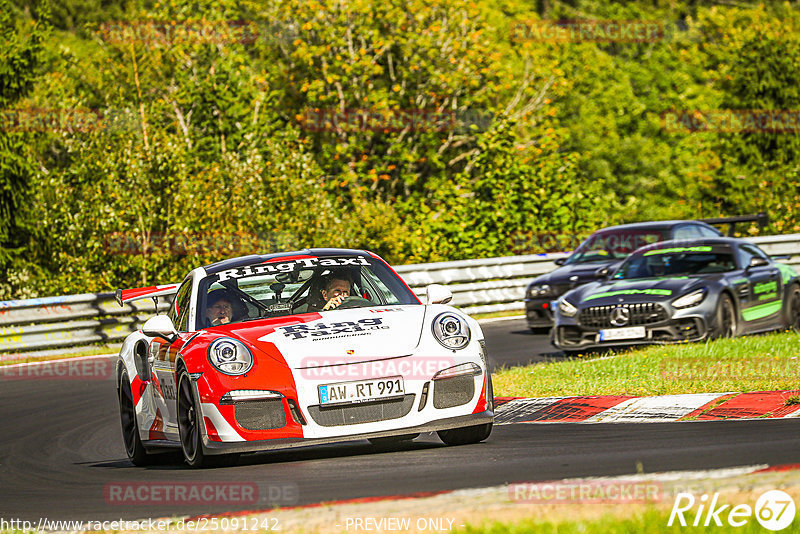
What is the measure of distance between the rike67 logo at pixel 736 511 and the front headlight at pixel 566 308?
31.1ft

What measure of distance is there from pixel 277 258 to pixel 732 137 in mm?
31910

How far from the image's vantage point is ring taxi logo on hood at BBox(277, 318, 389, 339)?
7.74 meters

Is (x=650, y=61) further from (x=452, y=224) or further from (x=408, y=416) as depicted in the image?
(x=408, y=416)

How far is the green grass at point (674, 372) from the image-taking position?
1005 cm

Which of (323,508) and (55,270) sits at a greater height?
(323,508)

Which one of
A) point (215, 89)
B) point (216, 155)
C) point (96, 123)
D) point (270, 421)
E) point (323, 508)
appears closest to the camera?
point (323, 508)

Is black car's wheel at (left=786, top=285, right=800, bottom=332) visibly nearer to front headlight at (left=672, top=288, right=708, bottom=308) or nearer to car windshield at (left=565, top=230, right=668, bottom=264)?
front headlight at (left=672, top=288, right=708, bottom=308)

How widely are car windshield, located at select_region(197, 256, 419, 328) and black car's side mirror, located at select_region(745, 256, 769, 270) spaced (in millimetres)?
7346

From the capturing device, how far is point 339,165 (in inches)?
1462

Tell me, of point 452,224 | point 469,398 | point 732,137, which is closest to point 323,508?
point 469,398

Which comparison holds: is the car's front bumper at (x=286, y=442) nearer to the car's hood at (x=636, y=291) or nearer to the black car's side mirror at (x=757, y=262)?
the car's hood at (x=636, y=291)

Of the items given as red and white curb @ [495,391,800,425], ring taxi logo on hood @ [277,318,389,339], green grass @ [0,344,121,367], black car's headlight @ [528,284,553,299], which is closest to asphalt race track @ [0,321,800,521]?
red and white curb @ [495,391,800,425]

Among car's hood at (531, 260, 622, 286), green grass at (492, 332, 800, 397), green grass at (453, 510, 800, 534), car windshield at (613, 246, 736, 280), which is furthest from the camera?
car's hood at (531, 260, 622, 286)

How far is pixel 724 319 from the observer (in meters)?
14.3
